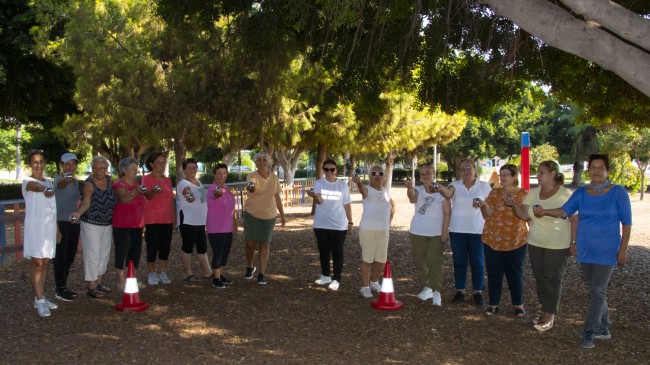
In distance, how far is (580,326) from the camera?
5.97m

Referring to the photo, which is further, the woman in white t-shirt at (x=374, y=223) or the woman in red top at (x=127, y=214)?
the woman in white t-shirt at (x=374, y=223)

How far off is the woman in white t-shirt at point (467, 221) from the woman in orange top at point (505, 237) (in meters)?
0.27

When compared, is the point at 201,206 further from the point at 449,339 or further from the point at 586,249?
the point at 586,249

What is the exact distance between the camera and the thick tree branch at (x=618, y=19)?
4137 mm

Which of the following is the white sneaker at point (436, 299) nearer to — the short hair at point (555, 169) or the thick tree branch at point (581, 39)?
the short hair at point (555, 169)

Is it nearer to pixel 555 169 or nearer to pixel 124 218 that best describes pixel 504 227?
pixel 555 169

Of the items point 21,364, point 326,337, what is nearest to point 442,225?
point 326,337

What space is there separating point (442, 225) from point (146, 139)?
7.45m

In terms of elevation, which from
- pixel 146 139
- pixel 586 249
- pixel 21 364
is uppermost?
pixel 146 139

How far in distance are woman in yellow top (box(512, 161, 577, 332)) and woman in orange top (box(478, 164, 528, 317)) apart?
333 millimetres

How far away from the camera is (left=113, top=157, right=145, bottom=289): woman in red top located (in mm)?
6891

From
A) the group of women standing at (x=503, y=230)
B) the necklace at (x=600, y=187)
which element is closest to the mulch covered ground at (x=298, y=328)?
the group of women standing at (x=503, y=230)

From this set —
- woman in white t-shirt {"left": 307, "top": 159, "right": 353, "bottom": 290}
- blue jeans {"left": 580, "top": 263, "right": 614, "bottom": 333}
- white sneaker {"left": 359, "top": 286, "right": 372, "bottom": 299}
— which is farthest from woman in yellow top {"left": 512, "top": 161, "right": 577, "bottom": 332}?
woman in white t-shirt {"left": 307, "top": 159, "right": 353, "bottom": 290}

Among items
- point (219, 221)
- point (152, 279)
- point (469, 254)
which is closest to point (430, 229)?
point (469, 254)
